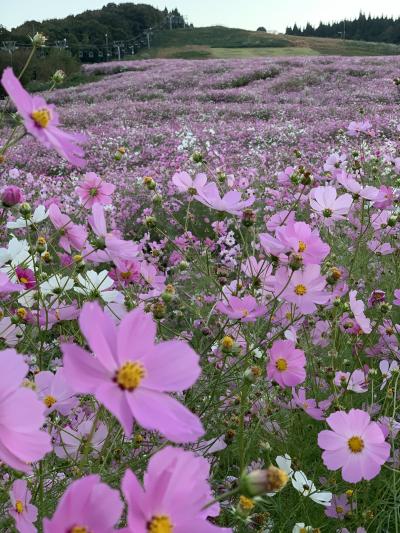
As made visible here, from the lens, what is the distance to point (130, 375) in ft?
1.84

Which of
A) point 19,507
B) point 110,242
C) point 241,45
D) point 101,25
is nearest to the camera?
point 19,507

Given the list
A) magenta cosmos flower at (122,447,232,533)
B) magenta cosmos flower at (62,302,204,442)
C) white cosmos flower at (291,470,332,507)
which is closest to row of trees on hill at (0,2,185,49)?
white cosmos flower at (291,470,332,507)

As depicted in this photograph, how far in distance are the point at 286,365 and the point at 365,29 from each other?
82.2m

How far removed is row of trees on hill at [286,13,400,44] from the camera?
223ft

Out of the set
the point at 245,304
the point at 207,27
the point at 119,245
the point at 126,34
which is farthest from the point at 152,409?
the point at 207,27

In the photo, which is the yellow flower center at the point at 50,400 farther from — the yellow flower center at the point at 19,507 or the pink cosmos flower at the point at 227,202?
the pink cosmos flower at the point at 227,202

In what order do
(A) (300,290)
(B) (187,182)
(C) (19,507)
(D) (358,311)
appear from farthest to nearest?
1. (D) (358,311)
2. (B) (187,182)
3. (A) (300,290)
4. (C) (19,507)

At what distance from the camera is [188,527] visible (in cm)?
49

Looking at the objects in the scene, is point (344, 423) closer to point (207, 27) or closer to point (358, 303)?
point (358, 303)

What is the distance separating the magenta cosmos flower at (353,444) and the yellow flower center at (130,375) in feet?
2.35

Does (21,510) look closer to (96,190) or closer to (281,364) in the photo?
(281,364)

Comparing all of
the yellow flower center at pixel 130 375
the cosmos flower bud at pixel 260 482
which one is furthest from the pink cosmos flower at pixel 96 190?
the cosmos flower bud at pixel 260 482

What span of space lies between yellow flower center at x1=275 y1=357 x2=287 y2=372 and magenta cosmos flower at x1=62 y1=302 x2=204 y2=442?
76 centimetres

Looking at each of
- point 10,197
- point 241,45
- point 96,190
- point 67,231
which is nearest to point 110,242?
point 10,197
